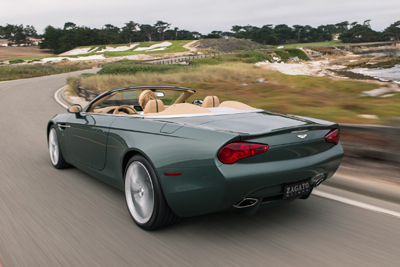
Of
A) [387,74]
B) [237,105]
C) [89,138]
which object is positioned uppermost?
[237,105]

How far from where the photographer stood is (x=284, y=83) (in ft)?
50.6

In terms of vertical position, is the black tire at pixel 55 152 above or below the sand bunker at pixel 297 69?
above

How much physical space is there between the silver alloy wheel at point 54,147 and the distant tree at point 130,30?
14819 centimetres

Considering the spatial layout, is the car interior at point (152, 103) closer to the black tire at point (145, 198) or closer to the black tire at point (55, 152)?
the black tire at point (145, 198)

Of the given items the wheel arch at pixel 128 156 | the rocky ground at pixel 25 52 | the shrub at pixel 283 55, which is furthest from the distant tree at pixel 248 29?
the wheel arch at pixel 128 156

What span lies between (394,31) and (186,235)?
517 ft

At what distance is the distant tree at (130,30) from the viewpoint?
147 metres

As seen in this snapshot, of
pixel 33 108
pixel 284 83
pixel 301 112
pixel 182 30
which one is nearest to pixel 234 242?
pixel 301 112

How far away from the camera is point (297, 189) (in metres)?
3.02

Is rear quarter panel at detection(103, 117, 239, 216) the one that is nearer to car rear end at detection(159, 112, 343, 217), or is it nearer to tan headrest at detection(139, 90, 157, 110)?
car rear end at detection(159, 112, 343, 217)

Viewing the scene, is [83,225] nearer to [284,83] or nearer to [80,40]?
[284,83]

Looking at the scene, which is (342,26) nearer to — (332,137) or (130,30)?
(130,30)

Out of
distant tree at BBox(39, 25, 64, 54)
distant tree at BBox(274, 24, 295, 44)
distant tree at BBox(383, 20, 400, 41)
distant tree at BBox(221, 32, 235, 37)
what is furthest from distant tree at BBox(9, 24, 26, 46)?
distant tree at BBox(383, 20, 400, 41)

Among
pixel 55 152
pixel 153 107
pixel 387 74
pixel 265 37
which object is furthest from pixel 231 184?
pixel 265 37
